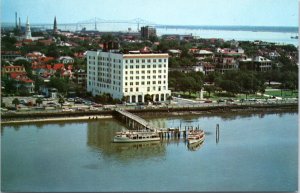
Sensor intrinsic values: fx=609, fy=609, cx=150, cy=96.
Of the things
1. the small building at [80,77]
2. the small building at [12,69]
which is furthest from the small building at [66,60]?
the small building at [12,69]

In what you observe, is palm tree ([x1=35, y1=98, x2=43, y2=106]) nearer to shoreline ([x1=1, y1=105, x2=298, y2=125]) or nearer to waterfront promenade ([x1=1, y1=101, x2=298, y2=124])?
waterfront promenade ([x1=1, y1=101, x2=298, y2=124])

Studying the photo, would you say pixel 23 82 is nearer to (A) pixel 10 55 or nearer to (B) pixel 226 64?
(A) pixel 10 55

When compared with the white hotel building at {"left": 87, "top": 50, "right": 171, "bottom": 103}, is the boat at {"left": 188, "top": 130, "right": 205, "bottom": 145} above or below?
below

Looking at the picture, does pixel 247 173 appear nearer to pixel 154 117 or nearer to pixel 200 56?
pixel 154 117

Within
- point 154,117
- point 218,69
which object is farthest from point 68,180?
point 218,69

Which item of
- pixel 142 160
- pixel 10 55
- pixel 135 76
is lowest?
pixel 142 160

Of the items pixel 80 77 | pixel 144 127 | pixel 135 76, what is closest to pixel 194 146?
pixel 144 127

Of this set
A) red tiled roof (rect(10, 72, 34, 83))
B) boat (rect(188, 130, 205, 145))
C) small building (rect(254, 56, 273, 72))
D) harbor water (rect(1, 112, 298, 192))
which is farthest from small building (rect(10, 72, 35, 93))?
small building (rect(254, 56, 273, 72))

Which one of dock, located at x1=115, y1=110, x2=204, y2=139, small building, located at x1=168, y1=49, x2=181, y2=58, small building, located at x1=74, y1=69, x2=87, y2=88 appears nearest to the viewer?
dock, located at x1=115, y1=110, x2=204, y2=139
